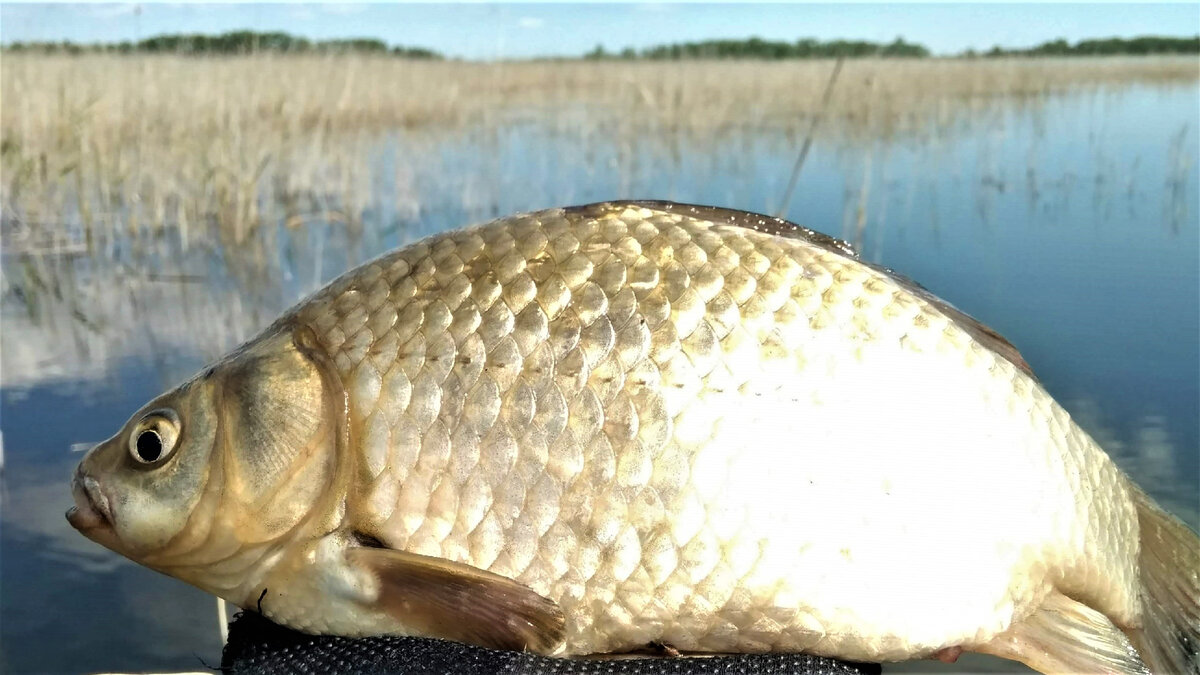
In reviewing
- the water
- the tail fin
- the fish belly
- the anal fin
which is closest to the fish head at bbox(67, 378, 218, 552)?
the fish belly

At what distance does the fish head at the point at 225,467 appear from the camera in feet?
4.48

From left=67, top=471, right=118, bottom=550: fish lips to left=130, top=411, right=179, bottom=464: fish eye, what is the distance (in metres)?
0.08

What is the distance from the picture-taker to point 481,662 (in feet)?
4.31

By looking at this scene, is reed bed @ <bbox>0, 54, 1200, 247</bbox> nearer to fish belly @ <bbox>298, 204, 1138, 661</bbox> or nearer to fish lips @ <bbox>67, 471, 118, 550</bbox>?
fish belly @ <bbox>298, 204, 1138, 661</bbox>

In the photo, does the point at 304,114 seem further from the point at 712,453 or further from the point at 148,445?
the point at 712,453

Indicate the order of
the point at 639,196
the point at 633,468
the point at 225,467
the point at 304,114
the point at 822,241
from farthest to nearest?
the point at 304,114, the point at 639,196, the point at 822,241, the point at 225,467, the point at 633,468

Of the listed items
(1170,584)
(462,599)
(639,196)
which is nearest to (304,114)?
(639,196)

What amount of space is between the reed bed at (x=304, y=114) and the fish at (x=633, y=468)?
402 cm

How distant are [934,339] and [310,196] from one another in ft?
20.1

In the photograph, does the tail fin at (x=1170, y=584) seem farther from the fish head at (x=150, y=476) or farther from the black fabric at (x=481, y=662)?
the fish head at (x=150, y=476)

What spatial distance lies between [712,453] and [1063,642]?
582 millimetres

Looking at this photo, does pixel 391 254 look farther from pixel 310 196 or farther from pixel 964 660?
pixel 310 196

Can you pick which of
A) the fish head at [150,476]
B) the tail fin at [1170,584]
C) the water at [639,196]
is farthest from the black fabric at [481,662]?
the water at [639,196]

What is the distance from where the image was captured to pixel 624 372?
4.33ft
